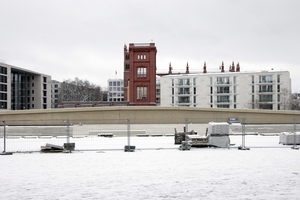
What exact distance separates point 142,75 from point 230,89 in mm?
26450

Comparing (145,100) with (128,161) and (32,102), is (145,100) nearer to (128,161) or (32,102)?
(128,161)

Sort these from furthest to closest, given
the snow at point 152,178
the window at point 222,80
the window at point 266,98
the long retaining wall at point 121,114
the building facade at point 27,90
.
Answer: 1. the building facade at point 27,90
2. the window at point 222,80
3. the window at point 266,98
4. the long retaining wall at point 121,114
5. the snow at point 152,178

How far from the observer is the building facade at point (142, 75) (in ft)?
215

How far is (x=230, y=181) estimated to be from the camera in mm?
9586

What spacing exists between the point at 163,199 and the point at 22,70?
105690 millimetres

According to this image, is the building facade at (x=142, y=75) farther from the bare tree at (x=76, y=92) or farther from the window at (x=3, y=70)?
the window at (x=3, y=70)

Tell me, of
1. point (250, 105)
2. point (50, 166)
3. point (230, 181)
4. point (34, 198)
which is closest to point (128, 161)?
point (50, 166)

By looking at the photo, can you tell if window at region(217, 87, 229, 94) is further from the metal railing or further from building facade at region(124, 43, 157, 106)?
the metal railing

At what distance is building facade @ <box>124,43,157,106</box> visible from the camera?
6550 cm

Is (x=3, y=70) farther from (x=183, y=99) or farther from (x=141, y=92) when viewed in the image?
(x=183, y=99)

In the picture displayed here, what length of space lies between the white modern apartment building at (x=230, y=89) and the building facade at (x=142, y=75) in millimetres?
17602

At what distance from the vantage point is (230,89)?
8031cm

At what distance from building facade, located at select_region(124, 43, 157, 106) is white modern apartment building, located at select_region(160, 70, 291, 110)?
57.7 ft

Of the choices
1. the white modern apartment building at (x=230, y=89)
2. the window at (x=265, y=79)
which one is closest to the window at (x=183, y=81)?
the white modern apartment building at (x=230, y=89)
